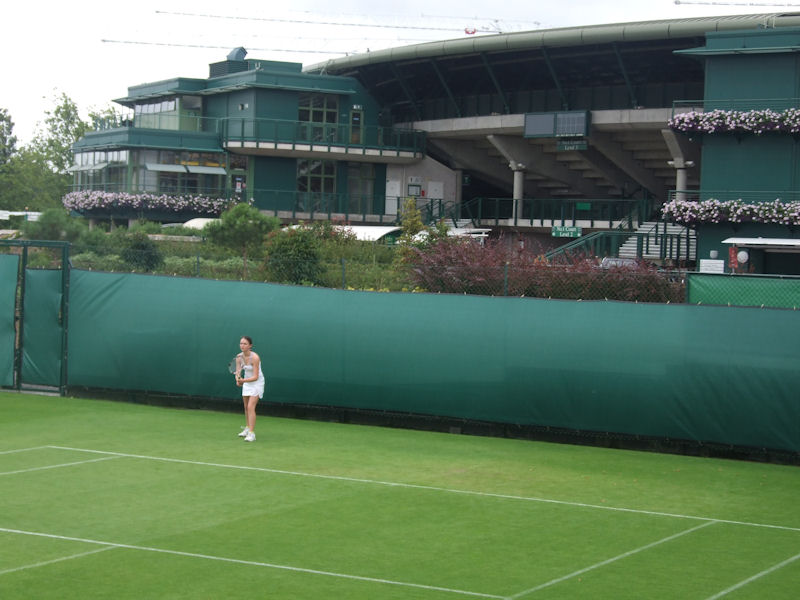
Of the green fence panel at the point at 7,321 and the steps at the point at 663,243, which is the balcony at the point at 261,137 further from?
the green fence panel at the point at 7,321

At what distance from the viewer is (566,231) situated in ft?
167

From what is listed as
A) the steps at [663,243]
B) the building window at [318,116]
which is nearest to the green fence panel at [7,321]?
the steps at [663,243]

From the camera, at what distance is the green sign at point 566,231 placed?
50531mm

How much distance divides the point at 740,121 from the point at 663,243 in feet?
20.4

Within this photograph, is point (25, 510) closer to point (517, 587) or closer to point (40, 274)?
point (517, 587)

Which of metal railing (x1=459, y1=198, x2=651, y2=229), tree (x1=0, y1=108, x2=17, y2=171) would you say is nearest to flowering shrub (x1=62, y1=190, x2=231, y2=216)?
metal railing (x1=459, y1=198, x2=651, y2=229)

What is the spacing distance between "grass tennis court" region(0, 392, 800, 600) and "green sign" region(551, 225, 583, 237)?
34.1 m

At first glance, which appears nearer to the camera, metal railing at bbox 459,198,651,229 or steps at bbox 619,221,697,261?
steps at bbox 619,221,697,261

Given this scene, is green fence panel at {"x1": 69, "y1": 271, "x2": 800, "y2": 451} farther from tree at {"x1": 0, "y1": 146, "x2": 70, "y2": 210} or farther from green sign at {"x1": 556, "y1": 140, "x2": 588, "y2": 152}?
tree at {"x1": 0, "y1": 146, "x2": 70, "y2": 210}

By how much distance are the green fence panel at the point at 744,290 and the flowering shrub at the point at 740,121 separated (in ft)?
67.8

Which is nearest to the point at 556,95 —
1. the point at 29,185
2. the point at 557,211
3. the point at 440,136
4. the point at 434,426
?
the point at 557,211

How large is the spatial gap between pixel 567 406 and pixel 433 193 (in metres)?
43.1

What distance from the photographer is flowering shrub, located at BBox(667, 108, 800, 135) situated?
36125 mm

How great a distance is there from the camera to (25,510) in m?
11.6
